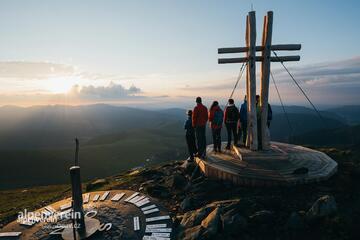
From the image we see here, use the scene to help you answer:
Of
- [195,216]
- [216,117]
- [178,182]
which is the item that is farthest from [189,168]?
[195,216]

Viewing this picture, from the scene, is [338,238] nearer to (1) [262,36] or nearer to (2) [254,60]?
(2) [254,60]

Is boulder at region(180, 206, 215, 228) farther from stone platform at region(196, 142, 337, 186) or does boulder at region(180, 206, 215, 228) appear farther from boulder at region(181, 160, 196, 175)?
boulder at region(181, 160, 196, 175)

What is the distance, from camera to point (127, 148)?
152 metres

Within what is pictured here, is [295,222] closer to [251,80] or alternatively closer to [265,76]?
[251,80]

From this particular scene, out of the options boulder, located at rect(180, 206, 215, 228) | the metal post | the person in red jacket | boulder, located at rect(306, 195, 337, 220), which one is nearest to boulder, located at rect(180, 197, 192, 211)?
boulder, located at rect(180, 206, 215, 228)

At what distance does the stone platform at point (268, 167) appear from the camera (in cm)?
1128

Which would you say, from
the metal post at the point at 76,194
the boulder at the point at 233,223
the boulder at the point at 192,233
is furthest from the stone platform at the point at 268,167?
the metal post at the point at 76,194

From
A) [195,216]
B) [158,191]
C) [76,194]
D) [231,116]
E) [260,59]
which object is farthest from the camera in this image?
[231,116]

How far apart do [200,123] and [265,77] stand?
13.7 feet

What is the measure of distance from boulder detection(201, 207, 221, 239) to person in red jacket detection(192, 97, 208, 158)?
5.17 meters

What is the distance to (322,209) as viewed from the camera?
8906mm

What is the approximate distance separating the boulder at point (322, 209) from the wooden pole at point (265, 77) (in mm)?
5512

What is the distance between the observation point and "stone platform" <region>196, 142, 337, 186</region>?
37.0ft

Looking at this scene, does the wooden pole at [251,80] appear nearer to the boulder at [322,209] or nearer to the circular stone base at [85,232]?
the boulder at [322,209]
